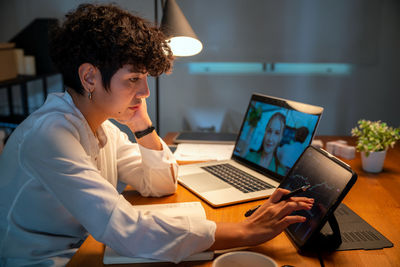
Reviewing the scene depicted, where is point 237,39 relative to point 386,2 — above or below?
below

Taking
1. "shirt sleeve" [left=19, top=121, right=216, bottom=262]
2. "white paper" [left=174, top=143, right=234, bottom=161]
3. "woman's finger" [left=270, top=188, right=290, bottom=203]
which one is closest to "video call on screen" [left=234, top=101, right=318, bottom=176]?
"white paper" [left=174, top=143, right=234, bottom=161]

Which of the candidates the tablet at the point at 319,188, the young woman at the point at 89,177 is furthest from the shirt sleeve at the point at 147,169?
the tablet at the point at 319,188

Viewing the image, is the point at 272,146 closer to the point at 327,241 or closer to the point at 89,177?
the point at 327,241

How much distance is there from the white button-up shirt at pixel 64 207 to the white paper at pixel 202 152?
1.85 feet

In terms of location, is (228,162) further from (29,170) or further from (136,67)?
(29,170)

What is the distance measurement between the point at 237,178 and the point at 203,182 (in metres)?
0.12

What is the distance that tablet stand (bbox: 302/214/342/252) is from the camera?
79cm

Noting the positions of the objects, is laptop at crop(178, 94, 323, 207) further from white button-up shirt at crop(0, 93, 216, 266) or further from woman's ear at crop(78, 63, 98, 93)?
woman's ear at crop(78, 63, 98, 93)

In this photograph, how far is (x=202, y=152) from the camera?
1584 millimetres

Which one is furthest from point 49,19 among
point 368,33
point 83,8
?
point 368,33

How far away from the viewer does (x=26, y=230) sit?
877 mm

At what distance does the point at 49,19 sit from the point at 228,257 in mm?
2366

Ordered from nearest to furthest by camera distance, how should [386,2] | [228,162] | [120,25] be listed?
[120,25], [228,162], [386,2]

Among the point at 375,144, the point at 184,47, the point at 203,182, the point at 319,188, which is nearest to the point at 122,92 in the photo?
the point at 203,182
